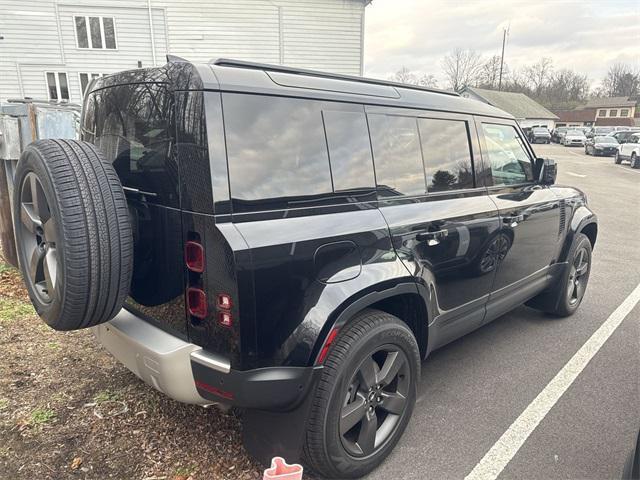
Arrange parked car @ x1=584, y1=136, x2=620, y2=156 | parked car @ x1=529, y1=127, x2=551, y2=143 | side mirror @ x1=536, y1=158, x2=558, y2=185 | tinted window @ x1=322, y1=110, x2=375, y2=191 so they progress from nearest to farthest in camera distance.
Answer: tinted window @ x1=322, y1=110, x2=375, y2=191
side mirror @ x1=536, y1=158, x2=558, y2=185
parked car @ x1=584, y1=136, x2=620, y2=156
parked car @ x1=529, y1=127, x2=551, y2=143

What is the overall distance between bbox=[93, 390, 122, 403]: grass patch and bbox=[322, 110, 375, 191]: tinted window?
2.01 meters

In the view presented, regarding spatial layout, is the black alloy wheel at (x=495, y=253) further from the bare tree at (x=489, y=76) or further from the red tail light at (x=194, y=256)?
the bare tree at (x=489, y=76)

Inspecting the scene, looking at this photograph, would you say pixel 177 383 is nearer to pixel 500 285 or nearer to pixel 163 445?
pixel 163 445

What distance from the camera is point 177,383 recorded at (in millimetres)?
2086

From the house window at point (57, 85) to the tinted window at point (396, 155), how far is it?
17750mm

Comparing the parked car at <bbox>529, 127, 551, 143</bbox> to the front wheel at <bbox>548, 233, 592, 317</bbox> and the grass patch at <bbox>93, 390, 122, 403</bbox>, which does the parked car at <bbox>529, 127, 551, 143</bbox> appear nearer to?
the front wheel at <bbox>548, 233, 592, 317</bbox>

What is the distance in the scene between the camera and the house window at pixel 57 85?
55.4 feet

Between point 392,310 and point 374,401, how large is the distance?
0.52 meters

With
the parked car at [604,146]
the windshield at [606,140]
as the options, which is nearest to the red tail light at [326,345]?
the parked car at [604,146]

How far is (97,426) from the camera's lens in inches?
107

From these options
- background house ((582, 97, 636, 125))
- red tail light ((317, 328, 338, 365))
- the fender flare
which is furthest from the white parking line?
background house ((582, 97, 636, 125))

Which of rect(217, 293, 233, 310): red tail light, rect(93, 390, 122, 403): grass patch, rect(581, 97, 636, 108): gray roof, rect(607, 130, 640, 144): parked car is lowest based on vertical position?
rect(93, 390, 122, 403): grass patch

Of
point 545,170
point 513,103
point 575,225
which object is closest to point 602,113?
point 513,103

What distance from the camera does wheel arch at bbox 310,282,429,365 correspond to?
6.85 ft
